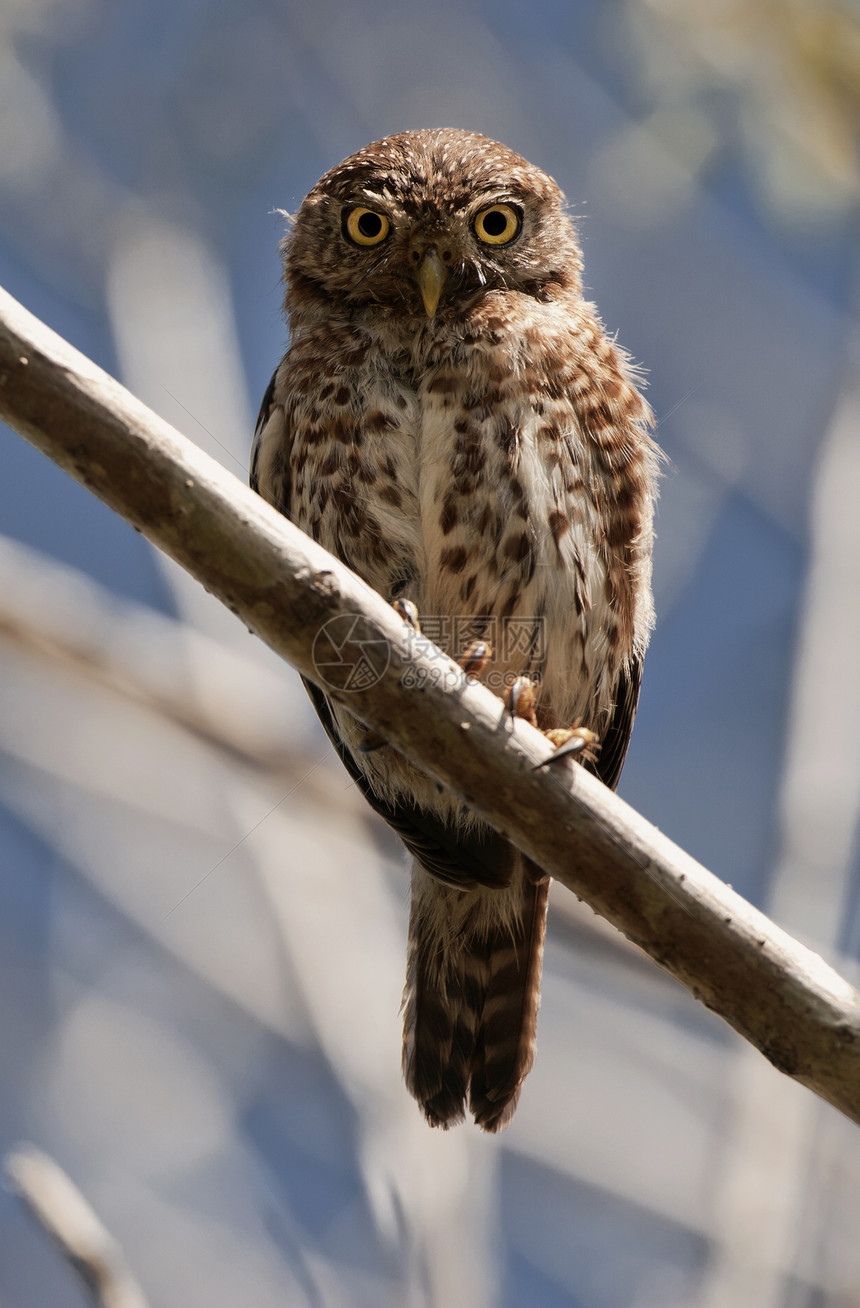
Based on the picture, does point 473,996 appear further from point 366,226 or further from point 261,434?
point 366,226

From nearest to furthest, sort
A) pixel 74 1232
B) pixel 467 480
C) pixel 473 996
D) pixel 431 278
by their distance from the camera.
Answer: pixel 74 1232 < pixel 467 480 < pixel 431 278 < pixel 473 996

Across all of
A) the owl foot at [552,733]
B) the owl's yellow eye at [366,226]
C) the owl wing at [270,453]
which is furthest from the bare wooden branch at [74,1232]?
the owl's yellow eye at [366,226]

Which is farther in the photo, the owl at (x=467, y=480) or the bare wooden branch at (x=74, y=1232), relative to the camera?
the owl at (x=467, y=480)

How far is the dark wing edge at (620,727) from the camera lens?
4.30 m

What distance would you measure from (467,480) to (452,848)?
126 centimetres

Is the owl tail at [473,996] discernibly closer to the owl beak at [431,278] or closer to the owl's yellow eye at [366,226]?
the owl beak at [431,278]

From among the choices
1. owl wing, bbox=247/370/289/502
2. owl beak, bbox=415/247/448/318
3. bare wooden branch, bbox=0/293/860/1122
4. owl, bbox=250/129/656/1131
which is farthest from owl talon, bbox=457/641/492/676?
owl beak, bbox=415/247/448/318

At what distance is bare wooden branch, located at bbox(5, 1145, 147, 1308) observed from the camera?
2898 mm

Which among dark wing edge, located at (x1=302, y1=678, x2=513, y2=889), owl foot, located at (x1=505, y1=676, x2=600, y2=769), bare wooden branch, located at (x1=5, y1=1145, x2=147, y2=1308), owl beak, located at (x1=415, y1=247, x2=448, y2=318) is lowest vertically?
bare wooden branch, located at (x1=5, y1=1145, x2=147, y2=1308)

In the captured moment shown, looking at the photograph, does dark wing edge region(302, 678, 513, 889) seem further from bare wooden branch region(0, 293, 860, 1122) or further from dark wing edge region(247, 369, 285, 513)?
bare wooden branch region(0, 293, 860, 1122)

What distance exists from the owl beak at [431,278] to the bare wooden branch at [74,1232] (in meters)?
2.73

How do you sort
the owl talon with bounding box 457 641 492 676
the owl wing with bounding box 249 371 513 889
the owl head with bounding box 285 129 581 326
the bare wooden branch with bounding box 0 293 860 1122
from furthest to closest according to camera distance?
the owl wing with bounding box 249 371 513 889
the owl head with bounding box 285 129 581 326
the owl talon with bounding box 457 641 492 676
the bare wooden branch with bounding box 0 293 860 1122

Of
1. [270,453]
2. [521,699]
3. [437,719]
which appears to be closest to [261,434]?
[270,453]

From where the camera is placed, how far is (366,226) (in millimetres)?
4031
